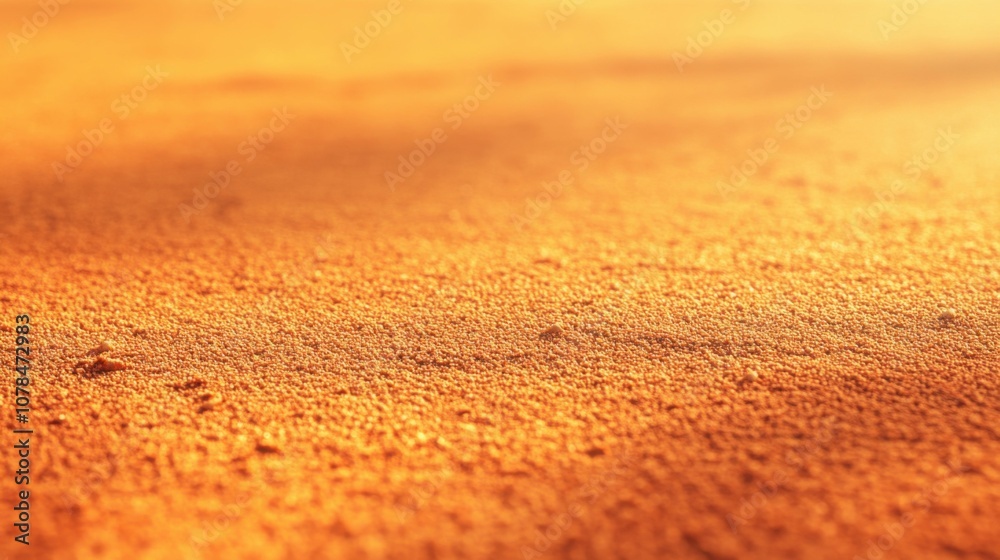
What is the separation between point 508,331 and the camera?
4.30 metres

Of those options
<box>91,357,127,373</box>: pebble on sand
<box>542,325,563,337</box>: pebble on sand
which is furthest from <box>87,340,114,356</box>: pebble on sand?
<box>542,325,563,337</box>: pebble on sand

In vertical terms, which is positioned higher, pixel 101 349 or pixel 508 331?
pixel 101 349

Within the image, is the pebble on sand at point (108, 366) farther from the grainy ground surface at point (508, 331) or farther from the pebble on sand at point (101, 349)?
the pebble on sand at point (101, 349)

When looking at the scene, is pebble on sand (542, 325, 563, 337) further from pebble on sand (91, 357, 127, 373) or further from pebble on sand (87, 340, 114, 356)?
pebble on sand (87, 340, 114, 356)

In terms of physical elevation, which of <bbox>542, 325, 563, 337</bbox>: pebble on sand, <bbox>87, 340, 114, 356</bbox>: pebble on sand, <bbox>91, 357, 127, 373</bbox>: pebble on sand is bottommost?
<bbox>542, 325, 563, 337</bbox>: pebble on sand

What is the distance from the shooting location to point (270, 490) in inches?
121

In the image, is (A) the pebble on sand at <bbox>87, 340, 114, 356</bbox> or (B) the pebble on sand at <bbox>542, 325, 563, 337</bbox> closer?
(A) the pebble on sand at <bbox>87, 340, 114, 356</bbox>

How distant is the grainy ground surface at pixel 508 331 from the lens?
293cm

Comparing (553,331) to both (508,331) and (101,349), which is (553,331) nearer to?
(508,331)

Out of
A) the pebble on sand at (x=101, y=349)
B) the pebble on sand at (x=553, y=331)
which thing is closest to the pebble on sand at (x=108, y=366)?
the pebble on sand at (x=101, y=349)

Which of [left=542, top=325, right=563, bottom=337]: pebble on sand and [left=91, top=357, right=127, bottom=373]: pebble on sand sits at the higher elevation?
→ [left=91, top=357, right=127, bottom=373]: pebble on sand

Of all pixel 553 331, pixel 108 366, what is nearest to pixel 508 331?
pixel 553 331

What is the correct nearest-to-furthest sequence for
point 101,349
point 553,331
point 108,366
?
point 108,366, point 101,349, point 553,331

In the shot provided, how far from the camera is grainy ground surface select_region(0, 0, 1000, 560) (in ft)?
9.61
